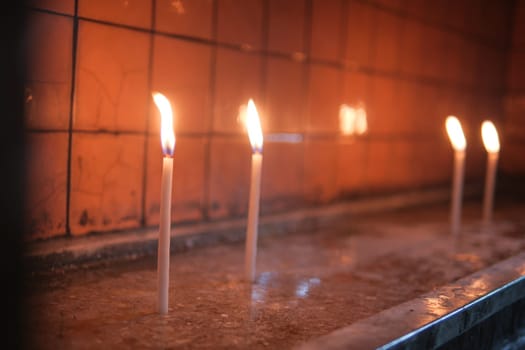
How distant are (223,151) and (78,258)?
1.05m

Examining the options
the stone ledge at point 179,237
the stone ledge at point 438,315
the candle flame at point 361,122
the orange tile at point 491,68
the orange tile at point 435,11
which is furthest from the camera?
the orange tile at point 491,68

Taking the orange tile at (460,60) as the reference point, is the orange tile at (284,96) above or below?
below

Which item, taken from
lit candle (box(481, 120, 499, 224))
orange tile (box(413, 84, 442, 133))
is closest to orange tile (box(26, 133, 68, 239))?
lit candle (box(481, 120, 499, 224))

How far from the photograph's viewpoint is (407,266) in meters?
A: 2.91

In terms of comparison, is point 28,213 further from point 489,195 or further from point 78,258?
point 489,195

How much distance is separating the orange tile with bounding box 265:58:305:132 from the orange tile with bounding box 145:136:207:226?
59cm

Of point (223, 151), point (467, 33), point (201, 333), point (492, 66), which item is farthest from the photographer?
point (492, 66)

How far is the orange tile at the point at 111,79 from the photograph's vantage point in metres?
2.55

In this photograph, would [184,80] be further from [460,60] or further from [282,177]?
[460,60]

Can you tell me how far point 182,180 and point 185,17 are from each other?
798 millimetres

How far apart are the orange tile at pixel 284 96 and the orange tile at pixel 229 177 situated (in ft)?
0.94

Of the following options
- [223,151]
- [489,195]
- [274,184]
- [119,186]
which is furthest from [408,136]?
[119,186]

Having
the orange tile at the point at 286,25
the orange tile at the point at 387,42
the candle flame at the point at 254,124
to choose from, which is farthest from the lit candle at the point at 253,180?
the orange tile at the point at 387,42

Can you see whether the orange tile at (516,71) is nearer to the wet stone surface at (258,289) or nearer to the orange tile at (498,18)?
the orange tile at (498,18)
